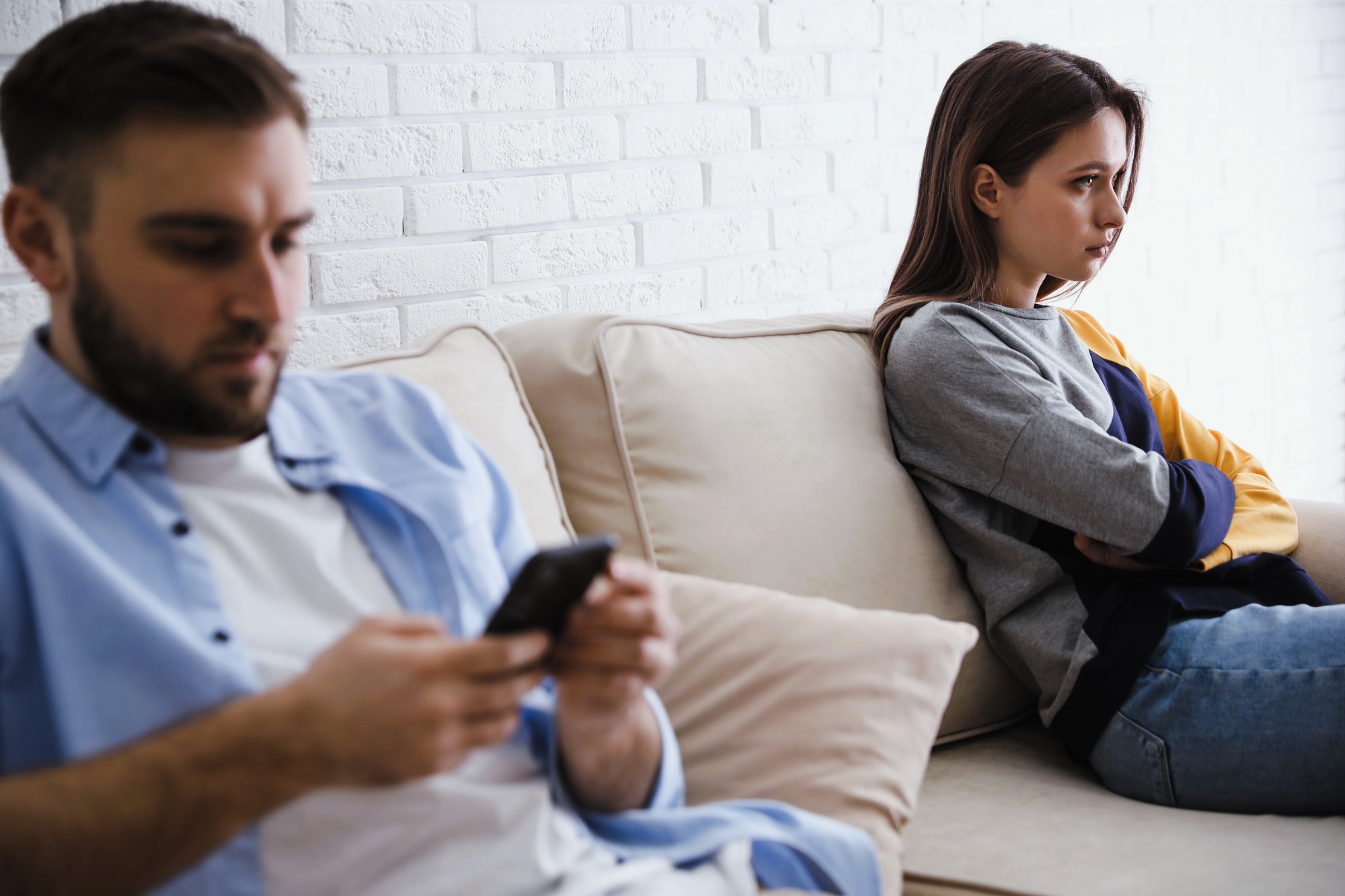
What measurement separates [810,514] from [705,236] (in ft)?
2.25

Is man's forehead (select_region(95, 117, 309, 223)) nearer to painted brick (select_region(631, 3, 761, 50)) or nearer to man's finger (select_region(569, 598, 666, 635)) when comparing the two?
man's finger (select_region(569, 598, 666, 635))

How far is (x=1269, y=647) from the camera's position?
145cm

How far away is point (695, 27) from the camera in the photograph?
75.4 inches

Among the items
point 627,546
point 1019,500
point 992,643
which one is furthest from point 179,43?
point 992,643

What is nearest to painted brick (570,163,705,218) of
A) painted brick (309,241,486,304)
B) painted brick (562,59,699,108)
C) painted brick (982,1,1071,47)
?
painted brick (562,59,699,108)

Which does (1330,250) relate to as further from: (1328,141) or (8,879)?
(8,879)

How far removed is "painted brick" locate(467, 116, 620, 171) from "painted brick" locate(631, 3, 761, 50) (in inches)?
6.2

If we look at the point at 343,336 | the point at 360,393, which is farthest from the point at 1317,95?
the point at 360,393

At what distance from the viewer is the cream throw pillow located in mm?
1102

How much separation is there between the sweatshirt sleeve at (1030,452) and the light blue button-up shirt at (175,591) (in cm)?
64

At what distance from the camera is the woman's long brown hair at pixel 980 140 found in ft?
5.45

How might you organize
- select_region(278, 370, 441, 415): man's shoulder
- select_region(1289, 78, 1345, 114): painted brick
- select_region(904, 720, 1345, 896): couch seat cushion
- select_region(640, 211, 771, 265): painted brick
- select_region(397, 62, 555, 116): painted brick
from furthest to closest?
select_region(1289, 78, 1345, 114): painted brick, select_region(640, 211, 771, 265): painted brick, select_region(397, 62, 555, 116): painted brick, select_region(904, 720, 1345, 896): couch seat cushion, select_region(278, 370, 441, 415): man's shoulder

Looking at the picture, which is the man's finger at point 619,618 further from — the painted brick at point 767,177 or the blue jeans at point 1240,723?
the painted brick at point 767,177

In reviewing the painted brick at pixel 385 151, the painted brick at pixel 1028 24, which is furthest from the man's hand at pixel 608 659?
the painted brick at pixel 1028 24
